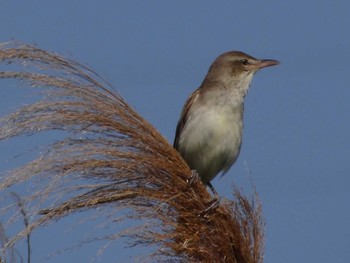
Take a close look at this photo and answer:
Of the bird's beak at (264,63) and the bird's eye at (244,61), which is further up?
the bird's eye at (244,61)

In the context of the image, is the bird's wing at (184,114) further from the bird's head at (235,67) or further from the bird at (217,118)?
the bird's head at (235,67)

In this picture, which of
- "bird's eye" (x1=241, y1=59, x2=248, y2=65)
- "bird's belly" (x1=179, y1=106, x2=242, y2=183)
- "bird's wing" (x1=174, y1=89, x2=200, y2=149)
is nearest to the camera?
"bird's belly" (x1=179, y1=106, x2=242, y2=183)

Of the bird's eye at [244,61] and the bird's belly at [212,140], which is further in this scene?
the bird's eye at [244,61]

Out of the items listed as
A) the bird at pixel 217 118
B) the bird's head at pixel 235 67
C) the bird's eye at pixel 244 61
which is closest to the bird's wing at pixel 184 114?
the bird at pixel 217 118

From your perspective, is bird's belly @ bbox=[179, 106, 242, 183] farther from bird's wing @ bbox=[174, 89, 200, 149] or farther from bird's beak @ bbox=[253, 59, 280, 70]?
bird's beak @ bbox=[253, 59, 280, 70]

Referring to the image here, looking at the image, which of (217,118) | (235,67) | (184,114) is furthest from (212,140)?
(235,67)

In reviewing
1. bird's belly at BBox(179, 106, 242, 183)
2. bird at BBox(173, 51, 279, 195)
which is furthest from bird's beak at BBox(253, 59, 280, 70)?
bird's belly at BBox(179, 106, 242, 183)

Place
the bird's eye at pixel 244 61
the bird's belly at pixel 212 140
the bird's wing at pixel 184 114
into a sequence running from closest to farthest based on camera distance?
the bird's belly at pixel 212 140 < the bird's wing at pixel 184 114 < the bird's eye at pixel 244 61

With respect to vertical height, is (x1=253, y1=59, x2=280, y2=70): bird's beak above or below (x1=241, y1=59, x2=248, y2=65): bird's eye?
below
